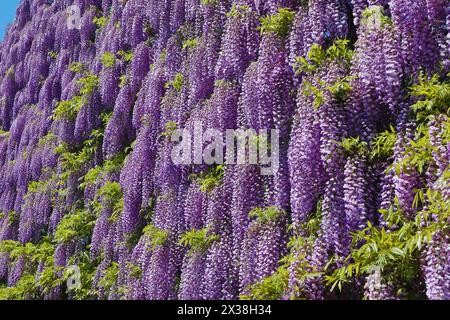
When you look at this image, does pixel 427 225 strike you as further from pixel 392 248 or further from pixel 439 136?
pixel 439 136

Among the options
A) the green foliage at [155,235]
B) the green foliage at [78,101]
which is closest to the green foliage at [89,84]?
the green foliage at [78,101]

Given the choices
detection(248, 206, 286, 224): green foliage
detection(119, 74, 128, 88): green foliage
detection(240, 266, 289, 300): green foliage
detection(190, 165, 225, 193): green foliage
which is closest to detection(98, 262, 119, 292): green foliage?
detection(190, 165, 225, 193): green foliage

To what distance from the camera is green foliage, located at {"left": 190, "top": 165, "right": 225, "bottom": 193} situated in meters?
5.30

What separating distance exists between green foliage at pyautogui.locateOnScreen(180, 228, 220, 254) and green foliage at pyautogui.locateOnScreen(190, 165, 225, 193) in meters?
0.39

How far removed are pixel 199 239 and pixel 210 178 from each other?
1.89 ft

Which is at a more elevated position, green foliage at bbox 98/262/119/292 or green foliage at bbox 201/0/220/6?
green foliage at bbox 201/0/220/6

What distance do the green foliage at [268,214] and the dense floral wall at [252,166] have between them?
0.6 inches

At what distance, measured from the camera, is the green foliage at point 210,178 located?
17.4 ft

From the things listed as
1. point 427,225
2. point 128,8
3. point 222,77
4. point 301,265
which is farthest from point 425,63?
point 128,8

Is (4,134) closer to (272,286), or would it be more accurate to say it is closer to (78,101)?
(78,101)

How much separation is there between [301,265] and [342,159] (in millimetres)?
738

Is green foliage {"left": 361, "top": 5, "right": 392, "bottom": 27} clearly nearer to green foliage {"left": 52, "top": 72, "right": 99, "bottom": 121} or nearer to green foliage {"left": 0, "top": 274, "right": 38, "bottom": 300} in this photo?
green foliage {"left": 52, "top": 72, "right": 99, "bottom": 121}

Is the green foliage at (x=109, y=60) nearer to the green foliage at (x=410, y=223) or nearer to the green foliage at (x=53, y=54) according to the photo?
the green foliage at (x=53, y=54)

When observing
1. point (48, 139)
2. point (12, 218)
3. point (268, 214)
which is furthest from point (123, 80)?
point (268, 214)
